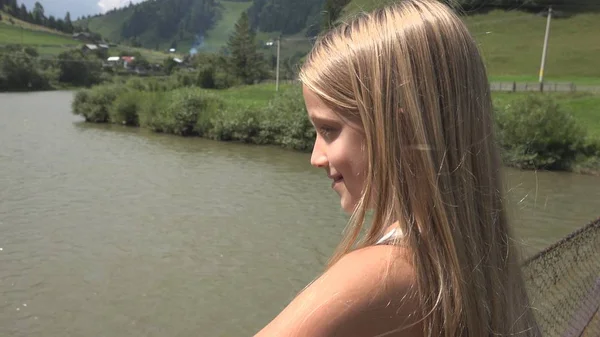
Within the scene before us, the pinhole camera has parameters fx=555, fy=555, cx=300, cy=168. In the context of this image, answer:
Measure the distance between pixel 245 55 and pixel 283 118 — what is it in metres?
51.8

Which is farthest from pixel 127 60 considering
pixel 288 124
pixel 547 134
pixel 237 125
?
pixel 547 134

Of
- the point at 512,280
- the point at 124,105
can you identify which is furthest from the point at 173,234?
the point at 124,105

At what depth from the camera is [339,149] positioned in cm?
109

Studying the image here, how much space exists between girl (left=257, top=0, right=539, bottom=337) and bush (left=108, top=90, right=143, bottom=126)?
36.9 metres

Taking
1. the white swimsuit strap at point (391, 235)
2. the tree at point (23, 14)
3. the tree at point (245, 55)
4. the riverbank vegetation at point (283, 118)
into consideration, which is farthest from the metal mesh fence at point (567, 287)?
the tree at point (23, 14)

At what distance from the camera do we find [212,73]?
7381cm

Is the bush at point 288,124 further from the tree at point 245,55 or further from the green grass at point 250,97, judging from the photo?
the tree at point 245,55

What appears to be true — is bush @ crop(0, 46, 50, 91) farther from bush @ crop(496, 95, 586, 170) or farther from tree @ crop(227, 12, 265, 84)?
bush @ crop(496, 95, 586, 170)

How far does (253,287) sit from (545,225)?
8.19m

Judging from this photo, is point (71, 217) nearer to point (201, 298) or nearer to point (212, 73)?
point (201, 298)

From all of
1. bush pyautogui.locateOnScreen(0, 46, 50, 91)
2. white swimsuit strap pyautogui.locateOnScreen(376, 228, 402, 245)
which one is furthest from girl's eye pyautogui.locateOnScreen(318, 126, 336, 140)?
bush pyautogui.locateOnScreen(0, 46, 50, 91)

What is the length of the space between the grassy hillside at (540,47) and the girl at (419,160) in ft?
137

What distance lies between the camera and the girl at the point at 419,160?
98cm

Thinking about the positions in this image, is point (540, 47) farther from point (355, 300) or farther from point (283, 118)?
point (355, 300)
